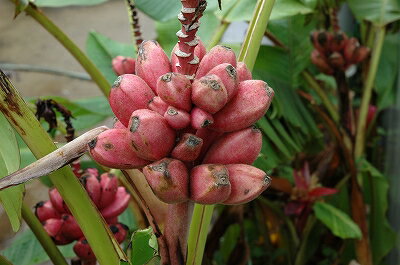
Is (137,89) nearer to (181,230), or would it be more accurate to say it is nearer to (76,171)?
(181,230)

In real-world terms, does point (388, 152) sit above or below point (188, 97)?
below

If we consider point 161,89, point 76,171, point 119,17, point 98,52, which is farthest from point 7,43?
point 161,89

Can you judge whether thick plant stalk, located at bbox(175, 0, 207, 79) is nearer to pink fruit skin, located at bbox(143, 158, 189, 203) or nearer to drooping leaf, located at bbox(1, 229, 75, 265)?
pink fruit skin, located at bbox(143, 158, 189, 203)

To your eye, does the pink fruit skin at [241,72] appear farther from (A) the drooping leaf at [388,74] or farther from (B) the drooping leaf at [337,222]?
(A) the drooping leaf at [388,74]

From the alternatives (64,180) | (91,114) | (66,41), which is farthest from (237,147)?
(91,114)

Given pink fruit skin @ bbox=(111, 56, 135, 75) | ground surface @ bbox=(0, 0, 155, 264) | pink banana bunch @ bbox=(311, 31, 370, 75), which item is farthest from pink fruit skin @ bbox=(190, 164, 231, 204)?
ground surface @ bbox=(0, 0, 155, 264)

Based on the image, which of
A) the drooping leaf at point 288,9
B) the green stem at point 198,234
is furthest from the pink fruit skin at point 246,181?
the drooping leaf at point 288,9
